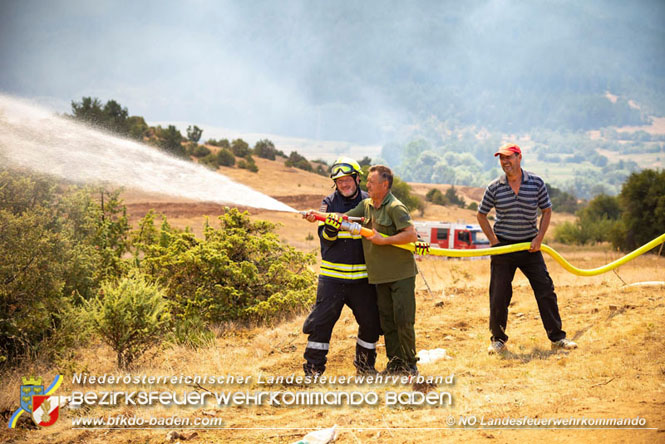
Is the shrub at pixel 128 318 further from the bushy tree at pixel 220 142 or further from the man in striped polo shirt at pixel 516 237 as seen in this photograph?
the bushy tree at pixel 220 142

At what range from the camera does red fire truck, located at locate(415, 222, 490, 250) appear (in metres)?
31.9

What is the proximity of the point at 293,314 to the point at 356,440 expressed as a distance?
5.39m

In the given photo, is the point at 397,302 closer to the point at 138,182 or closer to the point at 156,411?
the point at 156,411

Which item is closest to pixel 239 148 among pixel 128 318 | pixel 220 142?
pixel 220 142

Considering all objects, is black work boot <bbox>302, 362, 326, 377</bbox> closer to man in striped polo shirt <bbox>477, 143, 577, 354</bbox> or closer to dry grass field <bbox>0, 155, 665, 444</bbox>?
dry grass field <bbox>0, 155, 665, 444</bbox>

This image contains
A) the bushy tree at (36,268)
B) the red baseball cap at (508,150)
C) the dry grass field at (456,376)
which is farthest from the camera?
the bushy tree at (36,268)

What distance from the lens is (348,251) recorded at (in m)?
5.54

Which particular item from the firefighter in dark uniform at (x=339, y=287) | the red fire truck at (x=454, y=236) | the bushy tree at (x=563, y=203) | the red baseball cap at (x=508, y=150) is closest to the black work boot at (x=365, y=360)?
the firefighter in dark uniform at (x=339, y=287)

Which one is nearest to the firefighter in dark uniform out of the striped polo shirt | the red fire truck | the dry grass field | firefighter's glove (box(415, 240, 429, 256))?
the dry grass field

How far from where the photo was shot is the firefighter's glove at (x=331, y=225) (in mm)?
5164

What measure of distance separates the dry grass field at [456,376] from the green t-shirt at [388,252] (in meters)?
1.15

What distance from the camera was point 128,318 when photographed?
268 inches

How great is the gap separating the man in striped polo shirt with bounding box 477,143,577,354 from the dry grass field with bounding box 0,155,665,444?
13.5 inches

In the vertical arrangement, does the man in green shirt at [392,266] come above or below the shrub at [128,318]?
above
